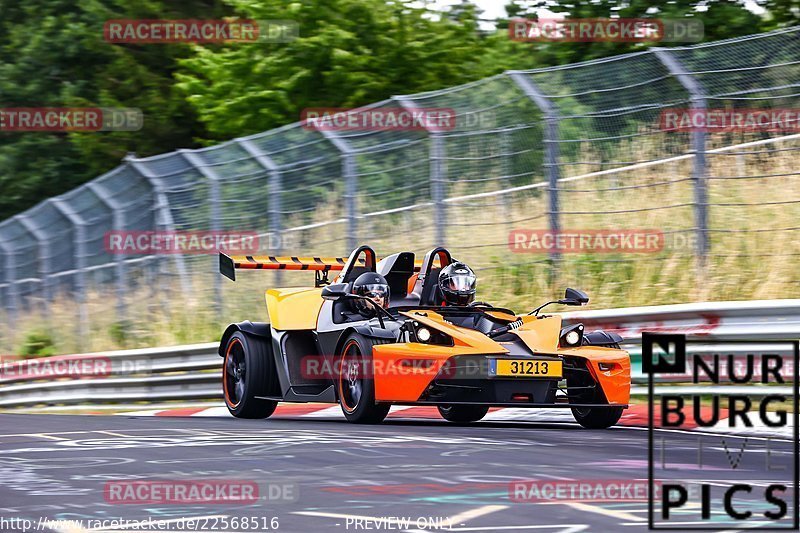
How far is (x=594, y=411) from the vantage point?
417 inches

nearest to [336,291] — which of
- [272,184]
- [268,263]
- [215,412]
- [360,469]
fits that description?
[268,263]

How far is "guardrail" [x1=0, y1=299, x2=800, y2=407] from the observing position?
35.2ft

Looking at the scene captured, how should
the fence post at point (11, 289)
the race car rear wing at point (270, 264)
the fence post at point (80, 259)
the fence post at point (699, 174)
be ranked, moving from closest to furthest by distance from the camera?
the fence post at point (699, 174) < the race car rear wing at point (270, 264) < the fence post at point (80, 259) < the fence post at point (11, 289)

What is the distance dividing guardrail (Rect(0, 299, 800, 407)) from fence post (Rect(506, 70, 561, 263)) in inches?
73.8

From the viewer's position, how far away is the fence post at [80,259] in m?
21.5

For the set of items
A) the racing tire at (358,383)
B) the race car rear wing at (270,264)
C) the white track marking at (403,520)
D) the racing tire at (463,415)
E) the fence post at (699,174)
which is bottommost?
the racing tire at (463,415)

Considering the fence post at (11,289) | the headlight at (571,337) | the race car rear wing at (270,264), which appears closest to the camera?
the headlight at (571,337)

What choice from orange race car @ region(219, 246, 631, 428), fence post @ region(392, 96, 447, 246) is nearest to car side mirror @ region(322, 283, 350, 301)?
orange race car @ region(219, 246, 631, 428)

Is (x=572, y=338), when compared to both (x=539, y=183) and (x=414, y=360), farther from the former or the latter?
(x=539, y=183)

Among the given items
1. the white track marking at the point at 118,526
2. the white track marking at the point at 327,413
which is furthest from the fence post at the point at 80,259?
the white track marking at the point at 118,526

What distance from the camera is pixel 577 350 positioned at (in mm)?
10422

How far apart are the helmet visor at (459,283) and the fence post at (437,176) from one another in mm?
3547

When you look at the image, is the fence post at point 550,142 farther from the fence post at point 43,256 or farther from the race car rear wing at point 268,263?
the fence post at point 43,256

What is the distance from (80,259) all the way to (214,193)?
13.4 feet
